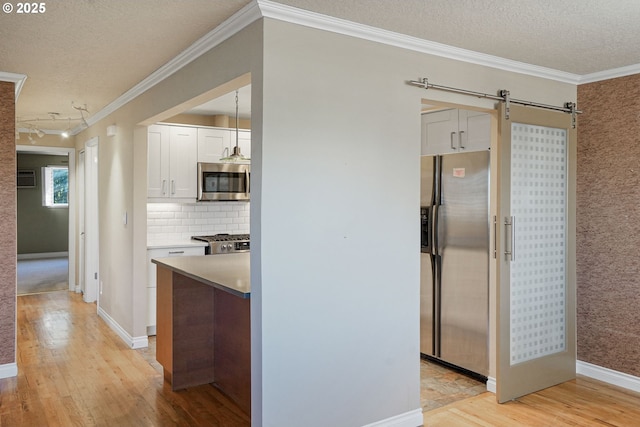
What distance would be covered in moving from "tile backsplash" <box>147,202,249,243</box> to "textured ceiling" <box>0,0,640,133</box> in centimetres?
216

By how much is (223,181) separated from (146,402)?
9.44 feet

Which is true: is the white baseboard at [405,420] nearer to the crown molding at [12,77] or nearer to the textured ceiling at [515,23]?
the textured ceiling at [515,23]

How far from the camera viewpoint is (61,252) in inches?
459

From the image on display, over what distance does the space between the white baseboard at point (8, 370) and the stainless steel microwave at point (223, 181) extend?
2.40 meters

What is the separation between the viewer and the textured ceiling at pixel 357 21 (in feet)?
8.06

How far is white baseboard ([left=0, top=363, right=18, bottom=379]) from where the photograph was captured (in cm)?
387

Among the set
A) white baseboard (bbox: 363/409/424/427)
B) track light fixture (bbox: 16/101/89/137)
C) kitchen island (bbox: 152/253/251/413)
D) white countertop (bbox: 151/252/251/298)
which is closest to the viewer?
white countertop (bbox: 151/252/251/298)

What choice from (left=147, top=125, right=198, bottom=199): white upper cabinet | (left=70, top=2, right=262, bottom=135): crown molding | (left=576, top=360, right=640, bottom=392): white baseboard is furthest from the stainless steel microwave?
(left=576, top=360, right=640, bottom=392): white baseboard

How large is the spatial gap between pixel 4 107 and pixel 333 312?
119 inches

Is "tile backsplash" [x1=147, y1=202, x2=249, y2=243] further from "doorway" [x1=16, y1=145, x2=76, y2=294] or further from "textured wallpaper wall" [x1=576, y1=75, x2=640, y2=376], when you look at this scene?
"doorway" [x1=16, y1=145, x2=76, y2=294]

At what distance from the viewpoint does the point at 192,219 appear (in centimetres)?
589

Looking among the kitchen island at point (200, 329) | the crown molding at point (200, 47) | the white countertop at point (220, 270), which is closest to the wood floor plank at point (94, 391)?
the kitchen island at point (200, 329)

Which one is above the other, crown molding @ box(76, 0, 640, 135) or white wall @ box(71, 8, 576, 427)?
crown molding @ box(76, 0, 640, 135)

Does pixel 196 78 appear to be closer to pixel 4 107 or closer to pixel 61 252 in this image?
pixel 4 107
